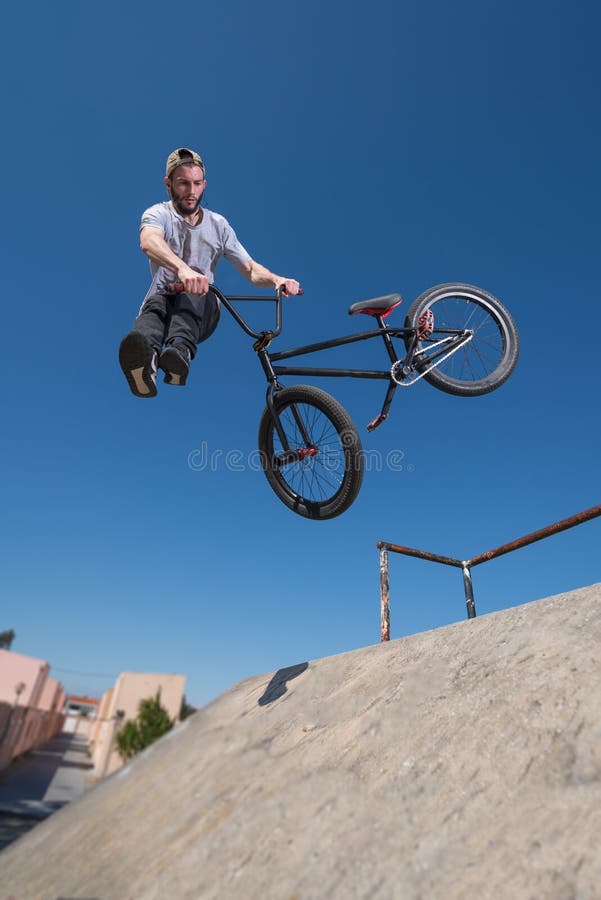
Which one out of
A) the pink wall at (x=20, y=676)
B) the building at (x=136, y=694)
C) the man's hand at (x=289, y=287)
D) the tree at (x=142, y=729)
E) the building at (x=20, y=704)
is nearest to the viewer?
→ the man's hand at (x=289, y=287)

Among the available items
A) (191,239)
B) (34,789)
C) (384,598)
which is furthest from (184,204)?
(34,789)

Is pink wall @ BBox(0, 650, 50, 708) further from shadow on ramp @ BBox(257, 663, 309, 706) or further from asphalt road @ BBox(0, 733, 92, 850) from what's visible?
shadow on ramp @ BBox(257, 663, 309, 706)

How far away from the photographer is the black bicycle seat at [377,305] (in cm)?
466

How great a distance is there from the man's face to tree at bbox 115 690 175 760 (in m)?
37.6

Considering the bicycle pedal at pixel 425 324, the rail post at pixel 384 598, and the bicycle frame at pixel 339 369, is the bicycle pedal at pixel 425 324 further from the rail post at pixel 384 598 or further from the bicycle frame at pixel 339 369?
the rail post at pixel 384 598

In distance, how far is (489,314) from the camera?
212 inches

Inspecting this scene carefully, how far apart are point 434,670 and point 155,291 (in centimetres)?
332

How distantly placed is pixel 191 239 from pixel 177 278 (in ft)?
1.32

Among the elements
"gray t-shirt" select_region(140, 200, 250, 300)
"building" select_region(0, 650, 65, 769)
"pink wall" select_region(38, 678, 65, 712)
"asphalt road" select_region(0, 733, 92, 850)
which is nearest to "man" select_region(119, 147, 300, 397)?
"gray t-shirt" select_region(140, 200, 250, 300)

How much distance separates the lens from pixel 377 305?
4660 millimetres

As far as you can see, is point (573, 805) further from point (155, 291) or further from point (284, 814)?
point (155, 291)

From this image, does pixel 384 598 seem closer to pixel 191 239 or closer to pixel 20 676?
pixel 191 239

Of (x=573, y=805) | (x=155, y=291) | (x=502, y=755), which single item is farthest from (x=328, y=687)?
(x=155, y=291)

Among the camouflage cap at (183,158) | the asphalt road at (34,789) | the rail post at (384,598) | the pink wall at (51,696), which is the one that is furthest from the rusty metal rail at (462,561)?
the pink wall at (51,696)
